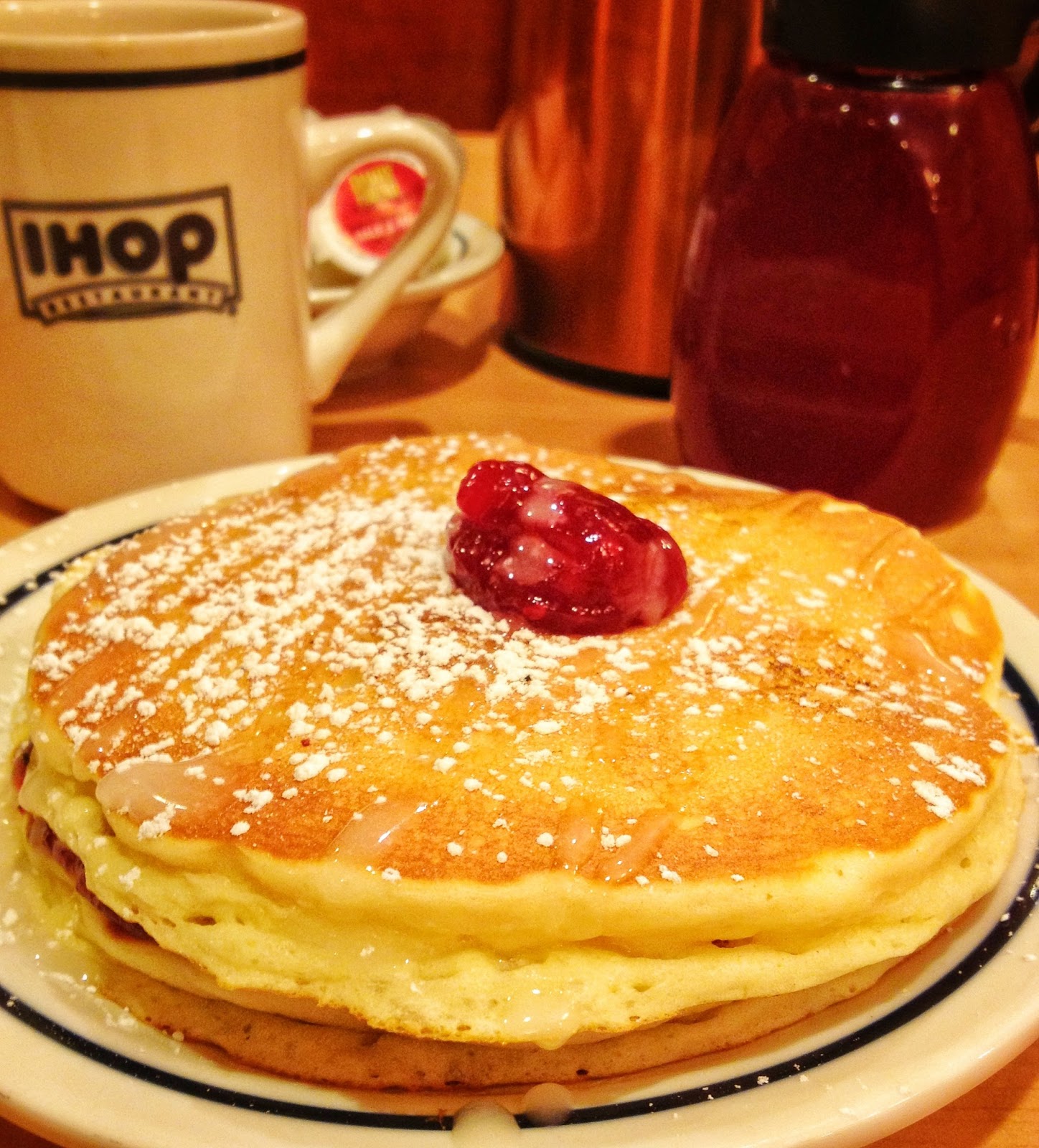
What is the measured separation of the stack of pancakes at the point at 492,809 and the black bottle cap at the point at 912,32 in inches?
21.4

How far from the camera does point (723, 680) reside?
0.78 m

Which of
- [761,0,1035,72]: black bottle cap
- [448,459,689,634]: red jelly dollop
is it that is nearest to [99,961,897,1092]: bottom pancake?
[448,459,689,634]: red jelly dollop

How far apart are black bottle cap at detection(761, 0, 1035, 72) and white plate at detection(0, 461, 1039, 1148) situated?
79 centimetres

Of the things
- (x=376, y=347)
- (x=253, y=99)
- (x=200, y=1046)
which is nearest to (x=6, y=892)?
(x=200, y=1046)

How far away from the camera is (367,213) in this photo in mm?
1930

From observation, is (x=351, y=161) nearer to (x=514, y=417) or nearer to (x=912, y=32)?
(x=514, y=417)

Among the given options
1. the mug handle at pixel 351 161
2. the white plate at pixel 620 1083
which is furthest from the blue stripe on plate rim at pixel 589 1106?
the mug handle at pixel 351 161

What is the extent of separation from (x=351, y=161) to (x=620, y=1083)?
1.11 m

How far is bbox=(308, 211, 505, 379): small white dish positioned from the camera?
165 cm

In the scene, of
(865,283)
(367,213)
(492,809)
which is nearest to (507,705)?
(492,809)

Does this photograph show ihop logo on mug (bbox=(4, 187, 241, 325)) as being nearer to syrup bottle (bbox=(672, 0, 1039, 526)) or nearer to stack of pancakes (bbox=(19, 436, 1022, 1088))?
stack of pancakes (bbox=(19, 436, 1022, 1088))

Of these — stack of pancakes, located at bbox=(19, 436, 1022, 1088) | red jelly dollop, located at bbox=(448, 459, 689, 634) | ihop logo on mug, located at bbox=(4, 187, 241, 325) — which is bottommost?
stack of pancakes, located at bbox=(19, 436, 1022, 1088)

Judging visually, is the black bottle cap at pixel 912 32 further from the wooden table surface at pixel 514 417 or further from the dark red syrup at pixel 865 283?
the wooden table surface at pixel 514 417

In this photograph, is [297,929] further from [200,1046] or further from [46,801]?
[46,801]
